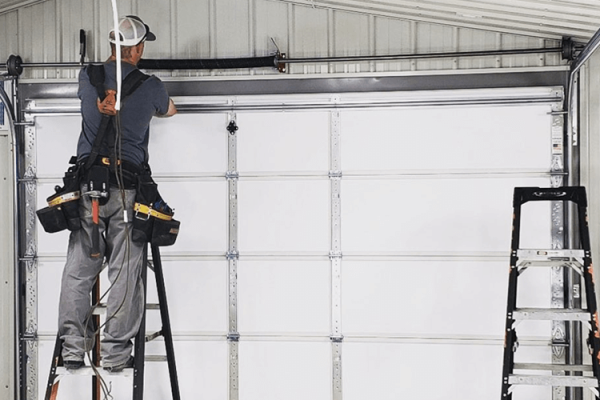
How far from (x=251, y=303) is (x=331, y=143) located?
4.69 feet

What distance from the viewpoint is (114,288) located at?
4.34 metres

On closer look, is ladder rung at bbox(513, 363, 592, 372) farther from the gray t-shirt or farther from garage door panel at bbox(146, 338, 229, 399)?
the gray t-shirt

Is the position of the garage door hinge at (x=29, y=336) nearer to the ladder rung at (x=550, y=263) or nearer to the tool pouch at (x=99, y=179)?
the tool pouch at (x=99, y=179)

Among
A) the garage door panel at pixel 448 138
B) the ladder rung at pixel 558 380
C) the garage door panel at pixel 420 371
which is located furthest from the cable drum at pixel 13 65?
the ladder rung at pixel 558 380

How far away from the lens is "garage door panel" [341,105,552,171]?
557 centimetres

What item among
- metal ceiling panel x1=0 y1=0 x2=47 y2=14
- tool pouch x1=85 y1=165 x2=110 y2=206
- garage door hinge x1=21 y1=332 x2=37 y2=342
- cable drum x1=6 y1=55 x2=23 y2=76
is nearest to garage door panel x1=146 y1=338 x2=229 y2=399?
garage door hinge x1=21 y1=332 x2=37 y2=342

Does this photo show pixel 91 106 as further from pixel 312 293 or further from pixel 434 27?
pixel 434 27

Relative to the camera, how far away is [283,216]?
228 inches

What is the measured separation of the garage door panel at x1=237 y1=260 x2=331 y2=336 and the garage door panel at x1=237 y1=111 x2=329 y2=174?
30.6 inches

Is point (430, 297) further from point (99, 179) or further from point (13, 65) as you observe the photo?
point (13, 65)

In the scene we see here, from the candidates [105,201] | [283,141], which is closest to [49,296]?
[105,201]

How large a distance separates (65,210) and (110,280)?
1.64 feet

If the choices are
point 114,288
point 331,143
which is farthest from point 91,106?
point 331,143

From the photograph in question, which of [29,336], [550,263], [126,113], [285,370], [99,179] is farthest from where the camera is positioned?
[29,336]
